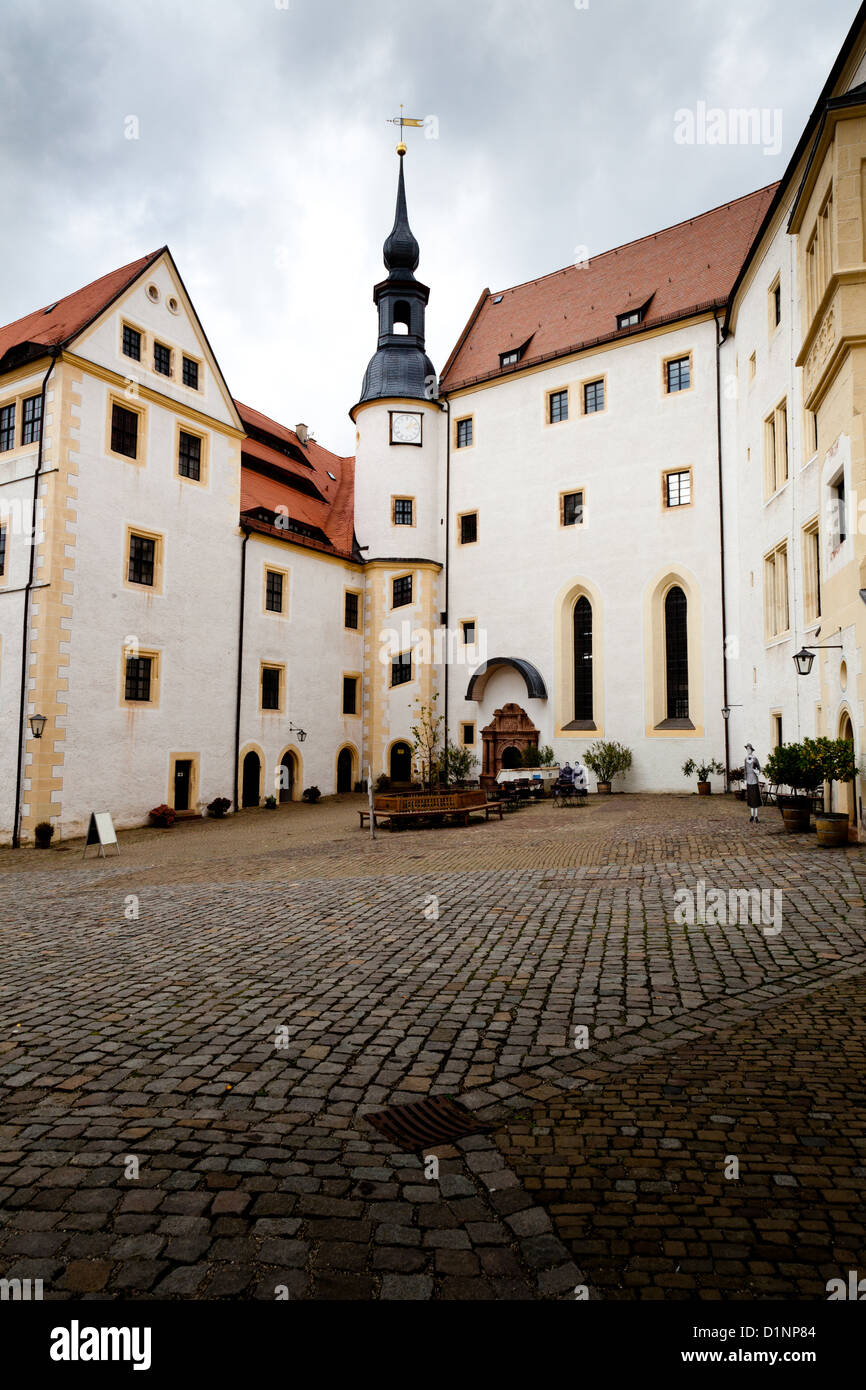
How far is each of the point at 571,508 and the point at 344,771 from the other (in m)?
13.6

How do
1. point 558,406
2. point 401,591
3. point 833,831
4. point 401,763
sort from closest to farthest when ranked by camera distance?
point 833,831
point 558,406
point 401,763
point 401,591

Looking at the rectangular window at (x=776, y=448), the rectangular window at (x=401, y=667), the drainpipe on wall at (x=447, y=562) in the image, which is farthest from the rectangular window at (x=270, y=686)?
the rectangular window at (x=776, y=448)

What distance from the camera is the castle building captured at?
66.0 feet

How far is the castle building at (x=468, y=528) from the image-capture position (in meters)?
20.1

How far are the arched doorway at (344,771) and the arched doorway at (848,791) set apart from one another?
21.5 m

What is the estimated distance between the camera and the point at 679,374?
100ft

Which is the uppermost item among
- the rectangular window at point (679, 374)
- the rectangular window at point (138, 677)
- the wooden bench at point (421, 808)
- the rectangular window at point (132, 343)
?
the rectangular window at point (679, 374)

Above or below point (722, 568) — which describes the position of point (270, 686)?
below

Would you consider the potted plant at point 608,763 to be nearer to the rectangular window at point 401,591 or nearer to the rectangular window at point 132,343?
the rectangular window at point 401,591

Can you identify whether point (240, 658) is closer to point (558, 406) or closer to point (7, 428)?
point (7, 428)

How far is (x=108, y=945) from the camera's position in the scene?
894cm

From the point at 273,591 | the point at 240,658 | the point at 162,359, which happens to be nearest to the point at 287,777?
the point at 240,658
